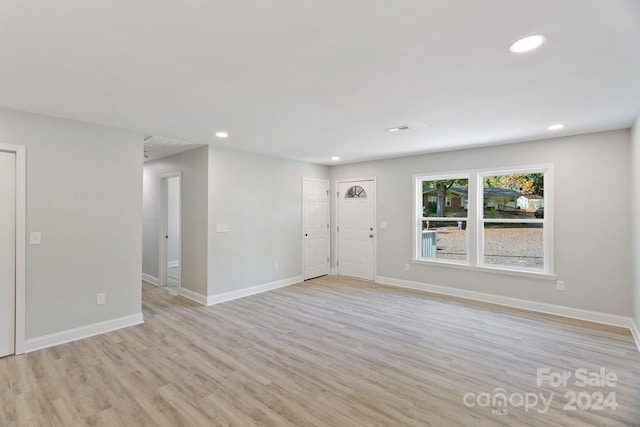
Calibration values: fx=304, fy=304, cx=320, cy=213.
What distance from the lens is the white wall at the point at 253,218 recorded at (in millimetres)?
4840

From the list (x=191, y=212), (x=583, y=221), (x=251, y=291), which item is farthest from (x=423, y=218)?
(x=191, y=212)

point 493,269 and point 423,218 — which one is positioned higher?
point 423,218

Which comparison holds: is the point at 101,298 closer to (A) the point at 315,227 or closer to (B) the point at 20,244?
(B) the point at 20,244

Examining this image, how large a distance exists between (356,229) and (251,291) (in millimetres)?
2535

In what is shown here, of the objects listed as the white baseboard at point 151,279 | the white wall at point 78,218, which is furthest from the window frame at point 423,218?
the white baseboard at point 151,279

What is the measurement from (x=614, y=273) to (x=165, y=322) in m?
5.80

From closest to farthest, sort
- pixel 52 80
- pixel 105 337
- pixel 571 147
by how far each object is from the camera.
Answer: pixel 52 80, pixel 105 337, pixel 571 147

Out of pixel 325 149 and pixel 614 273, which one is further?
pixel 325 149

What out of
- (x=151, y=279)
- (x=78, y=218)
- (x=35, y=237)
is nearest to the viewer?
(x=35, y=237)

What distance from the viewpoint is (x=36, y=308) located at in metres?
3.20

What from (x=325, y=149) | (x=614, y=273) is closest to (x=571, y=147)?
(x=614, y=273)

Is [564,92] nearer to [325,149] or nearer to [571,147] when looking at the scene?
[571,147]

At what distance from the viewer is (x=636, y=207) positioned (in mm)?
3377

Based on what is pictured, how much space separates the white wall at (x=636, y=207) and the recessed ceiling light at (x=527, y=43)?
93.5 inches
